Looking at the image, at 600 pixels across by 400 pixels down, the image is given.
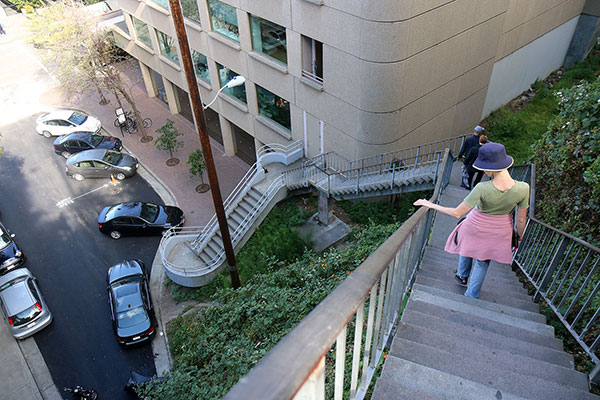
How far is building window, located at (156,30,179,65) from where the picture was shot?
19844 mm

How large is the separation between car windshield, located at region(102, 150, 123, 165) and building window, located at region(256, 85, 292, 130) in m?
7.09

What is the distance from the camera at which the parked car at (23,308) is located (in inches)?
489

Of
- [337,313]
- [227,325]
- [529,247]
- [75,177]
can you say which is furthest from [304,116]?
[337,313]

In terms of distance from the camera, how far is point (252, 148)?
61.7 feet

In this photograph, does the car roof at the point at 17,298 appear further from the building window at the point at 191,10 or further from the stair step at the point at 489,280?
the stair step at the point at 489,280

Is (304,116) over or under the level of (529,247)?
under

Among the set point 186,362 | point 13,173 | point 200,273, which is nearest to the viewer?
point 186,362

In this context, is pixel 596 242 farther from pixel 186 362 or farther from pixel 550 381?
pixel 186 362

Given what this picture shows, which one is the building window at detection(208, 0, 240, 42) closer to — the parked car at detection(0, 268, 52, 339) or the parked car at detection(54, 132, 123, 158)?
the parked car at detection(54, 132, 123, 158)

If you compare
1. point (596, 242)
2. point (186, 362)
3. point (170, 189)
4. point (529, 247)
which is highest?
point (529, 247)

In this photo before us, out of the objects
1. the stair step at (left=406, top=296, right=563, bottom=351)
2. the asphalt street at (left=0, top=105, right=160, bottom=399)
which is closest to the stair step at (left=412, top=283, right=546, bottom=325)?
the stair step at (left=406, top=296, right=563, bottom=351)

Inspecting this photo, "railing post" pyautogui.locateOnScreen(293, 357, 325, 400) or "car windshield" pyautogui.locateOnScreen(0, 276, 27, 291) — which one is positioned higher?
"railing post" pyautogui.locateOnScreen(293, 357, 325, 400)

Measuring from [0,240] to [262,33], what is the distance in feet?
38.5

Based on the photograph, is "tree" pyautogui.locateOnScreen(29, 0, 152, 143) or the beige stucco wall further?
"tree" pyautogui.locateOnScreen(29, 0, 152, 143)
